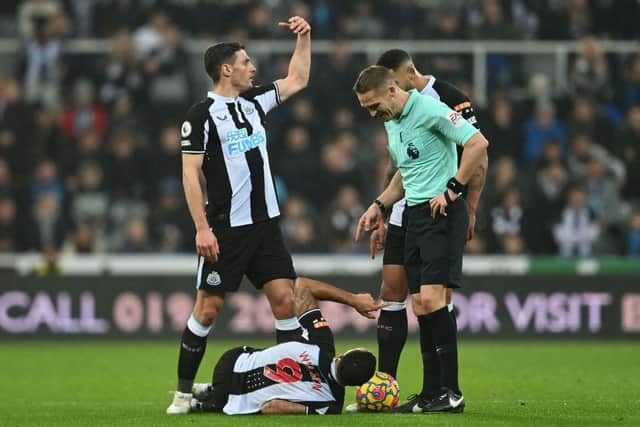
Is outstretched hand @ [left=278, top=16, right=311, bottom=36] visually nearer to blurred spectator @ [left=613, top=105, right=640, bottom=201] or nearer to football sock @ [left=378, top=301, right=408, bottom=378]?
football sock @ [left=378, top=301, right=408, bottom=378]

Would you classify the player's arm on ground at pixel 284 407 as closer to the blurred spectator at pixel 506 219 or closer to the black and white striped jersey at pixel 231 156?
the black and white striped jersey at pixel 231 156

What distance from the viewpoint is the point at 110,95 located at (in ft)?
62.8

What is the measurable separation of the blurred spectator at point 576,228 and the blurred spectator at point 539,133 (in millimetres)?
1424

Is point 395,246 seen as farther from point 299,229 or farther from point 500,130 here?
point 500,130

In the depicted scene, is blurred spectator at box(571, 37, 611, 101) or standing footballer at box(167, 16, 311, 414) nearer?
standing footballer at box(167, 16, 311, 414)

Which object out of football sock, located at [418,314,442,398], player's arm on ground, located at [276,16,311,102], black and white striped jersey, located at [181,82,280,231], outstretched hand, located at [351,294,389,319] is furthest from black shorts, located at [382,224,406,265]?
player's arm on ground, located at [276,16,311,102]

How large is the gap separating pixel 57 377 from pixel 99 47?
8.61 metres

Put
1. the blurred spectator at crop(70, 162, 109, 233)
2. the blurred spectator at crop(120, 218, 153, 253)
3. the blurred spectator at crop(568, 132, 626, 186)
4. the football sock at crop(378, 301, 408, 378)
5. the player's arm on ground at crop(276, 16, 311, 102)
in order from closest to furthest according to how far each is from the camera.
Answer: the football sock at crop(378, 301, 408, 378) → the player's arm on ground at crop(276, 16, 311, 102) → the blurred spectator at crop(120, 218, 153, 253) → the blurred spectator at crop(70, 162, 109, 233) → the blurred spectator at crop(568, 132, 626, 186)

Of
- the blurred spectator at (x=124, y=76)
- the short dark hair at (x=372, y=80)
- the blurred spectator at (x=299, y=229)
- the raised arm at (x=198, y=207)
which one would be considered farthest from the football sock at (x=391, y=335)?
the blurred spectator at (x=124, y=76)

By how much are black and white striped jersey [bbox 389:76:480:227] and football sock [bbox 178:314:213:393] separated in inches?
59.3

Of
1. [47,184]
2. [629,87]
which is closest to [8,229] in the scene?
[47,184]

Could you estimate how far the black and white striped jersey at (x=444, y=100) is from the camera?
9.03 m

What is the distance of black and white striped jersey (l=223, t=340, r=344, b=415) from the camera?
8484 mm

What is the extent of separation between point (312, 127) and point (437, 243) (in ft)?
33.4
